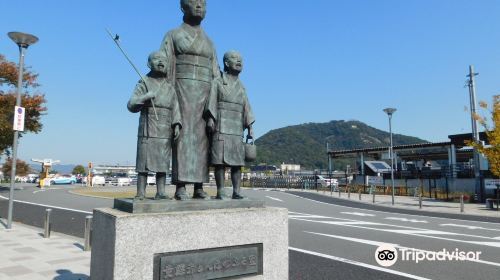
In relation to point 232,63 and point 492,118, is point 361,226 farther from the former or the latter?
point 492,118

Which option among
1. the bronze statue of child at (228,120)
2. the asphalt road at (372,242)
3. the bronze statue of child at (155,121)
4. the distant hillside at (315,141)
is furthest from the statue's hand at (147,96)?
the distant hillside at (315,141)

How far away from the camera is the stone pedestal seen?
352 cm

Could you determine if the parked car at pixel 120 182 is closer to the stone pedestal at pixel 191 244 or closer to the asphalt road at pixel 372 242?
the asphalt road at pixel 372 242

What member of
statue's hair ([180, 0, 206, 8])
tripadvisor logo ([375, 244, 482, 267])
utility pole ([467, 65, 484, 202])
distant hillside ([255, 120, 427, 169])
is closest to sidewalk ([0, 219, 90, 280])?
statue's hair ([180, 0, 206, 8])

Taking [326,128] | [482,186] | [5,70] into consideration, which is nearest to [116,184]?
[5,70]

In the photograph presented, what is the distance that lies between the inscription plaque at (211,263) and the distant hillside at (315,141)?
91542 mm

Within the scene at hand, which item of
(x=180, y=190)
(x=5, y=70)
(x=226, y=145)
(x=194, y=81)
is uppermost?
(x=5, y=70)

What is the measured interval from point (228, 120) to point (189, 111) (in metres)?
0.50

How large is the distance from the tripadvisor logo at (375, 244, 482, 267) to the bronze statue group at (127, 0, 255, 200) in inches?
179

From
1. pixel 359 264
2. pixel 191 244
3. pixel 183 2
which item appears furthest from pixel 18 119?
pixel 359 264

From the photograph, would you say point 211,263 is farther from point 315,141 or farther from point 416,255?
point 315,141

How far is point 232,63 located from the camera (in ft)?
15.4

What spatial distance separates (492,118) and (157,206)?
2216 cm

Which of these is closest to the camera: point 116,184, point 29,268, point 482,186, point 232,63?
point 232,63
